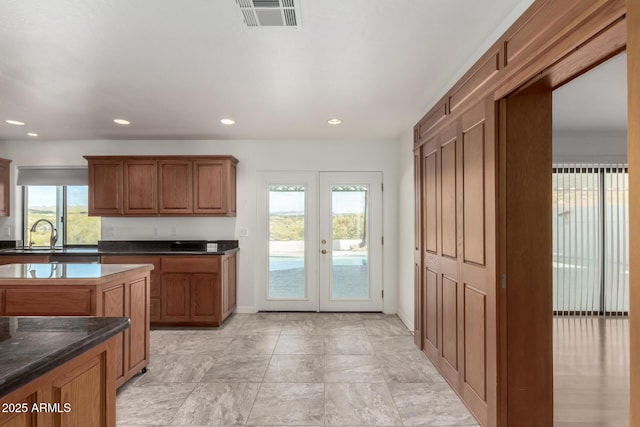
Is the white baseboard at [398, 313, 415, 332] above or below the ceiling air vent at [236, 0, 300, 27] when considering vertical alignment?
below

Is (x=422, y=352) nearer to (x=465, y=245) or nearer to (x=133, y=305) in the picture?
(x=465, y=245)

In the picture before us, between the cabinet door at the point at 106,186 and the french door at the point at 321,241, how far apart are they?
1.86 meters

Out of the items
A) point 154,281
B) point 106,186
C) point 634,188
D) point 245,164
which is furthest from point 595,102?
point 106,186

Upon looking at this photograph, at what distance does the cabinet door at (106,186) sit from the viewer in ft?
15.6

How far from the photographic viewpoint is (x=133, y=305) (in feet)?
9.50

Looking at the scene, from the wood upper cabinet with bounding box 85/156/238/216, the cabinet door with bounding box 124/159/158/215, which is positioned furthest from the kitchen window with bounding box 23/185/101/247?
the cabinet door with bounding box 124/159/158/215

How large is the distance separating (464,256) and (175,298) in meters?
3.46

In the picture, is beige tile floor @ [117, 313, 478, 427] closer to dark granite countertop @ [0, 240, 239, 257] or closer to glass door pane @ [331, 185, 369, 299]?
glass door pane @ [331, 185, 369, 299]

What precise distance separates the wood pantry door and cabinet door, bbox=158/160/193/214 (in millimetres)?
3044

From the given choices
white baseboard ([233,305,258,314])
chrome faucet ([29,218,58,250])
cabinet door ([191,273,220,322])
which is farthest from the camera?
white baseboard ([233,305,258,314])

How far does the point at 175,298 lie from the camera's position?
4.43 m

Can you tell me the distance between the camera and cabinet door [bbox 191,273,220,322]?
4402mm

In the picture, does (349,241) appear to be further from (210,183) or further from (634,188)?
(634,188)

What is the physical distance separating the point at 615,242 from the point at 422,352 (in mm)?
3531
